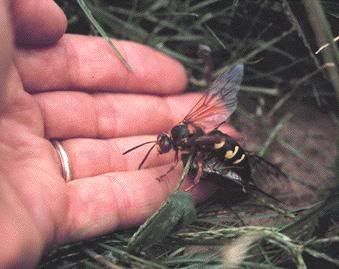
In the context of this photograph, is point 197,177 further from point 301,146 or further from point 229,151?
point 301,146

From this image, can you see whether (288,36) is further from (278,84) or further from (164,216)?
(164,216)

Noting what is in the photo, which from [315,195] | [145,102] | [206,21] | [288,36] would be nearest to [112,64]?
[145,102]

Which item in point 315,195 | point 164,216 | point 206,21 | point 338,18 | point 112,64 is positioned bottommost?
point 315,195

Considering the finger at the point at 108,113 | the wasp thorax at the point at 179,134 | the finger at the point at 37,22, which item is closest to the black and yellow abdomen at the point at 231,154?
the wasp thorax at the point at 179,134

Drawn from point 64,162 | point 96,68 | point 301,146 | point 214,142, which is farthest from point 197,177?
point 301,146

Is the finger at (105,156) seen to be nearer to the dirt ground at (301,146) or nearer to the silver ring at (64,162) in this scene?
the silver ring at (64,162)

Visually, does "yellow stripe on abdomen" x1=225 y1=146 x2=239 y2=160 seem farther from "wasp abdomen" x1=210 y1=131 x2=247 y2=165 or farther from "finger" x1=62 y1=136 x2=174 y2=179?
"finger" x1=62 y1=136 x2=174 y2=179
